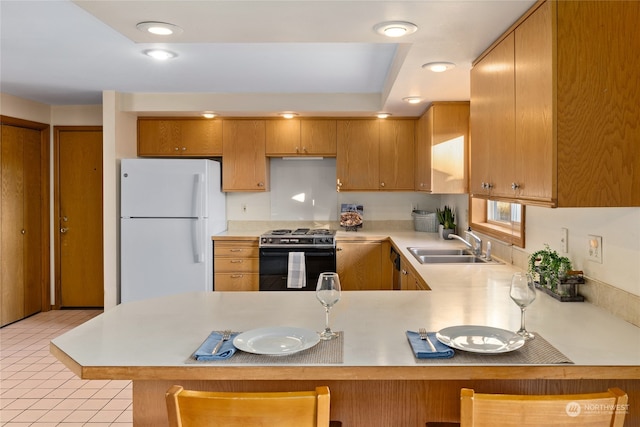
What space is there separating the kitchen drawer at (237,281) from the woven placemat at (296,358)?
3.17 meters

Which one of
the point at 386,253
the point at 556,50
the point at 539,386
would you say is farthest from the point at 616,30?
the point at 386,253

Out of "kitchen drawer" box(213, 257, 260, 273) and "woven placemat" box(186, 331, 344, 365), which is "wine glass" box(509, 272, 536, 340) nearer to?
"woven placemat" box(186, 331, 344, 365)

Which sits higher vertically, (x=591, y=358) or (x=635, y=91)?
(x=635, y=91)

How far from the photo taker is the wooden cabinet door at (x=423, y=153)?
13.5ft

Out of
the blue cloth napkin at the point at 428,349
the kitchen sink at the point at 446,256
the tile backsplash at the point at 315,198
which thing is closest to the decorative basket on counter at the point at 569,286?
the blue cloth napkin at the point at 428,349

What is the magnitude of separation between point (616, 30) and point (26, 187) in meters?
5.25

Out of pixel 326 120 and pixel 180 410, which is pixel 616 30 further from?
pixel 326 120

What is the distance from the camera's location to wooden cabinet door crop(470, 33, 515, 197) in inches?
80.9

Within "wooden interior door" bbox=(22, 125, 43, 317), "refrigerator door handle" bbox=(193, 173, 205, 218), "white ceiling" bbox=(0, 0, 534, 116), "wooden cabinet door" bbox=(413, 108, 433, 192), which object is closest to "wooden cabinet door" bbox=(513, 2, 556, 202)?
"white ceiling" bbox=(0, 0, 534, 116)

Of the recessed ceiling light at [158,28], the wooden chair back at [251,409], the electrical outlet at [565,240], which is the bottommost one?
the wooden chair back at [251,409]

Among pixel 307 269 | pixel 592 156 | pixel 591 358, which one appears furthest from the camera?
pixel 307 269

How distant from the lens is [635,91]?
1589 mm

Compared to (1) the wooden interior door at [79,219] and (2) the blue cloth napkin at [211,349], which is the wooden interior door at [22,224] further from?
(2) the blue cloth napkin at [211,349]

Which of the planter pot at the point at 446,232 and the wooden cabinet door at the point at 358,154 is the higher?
the wooden cabinet door at the point at 358,154
